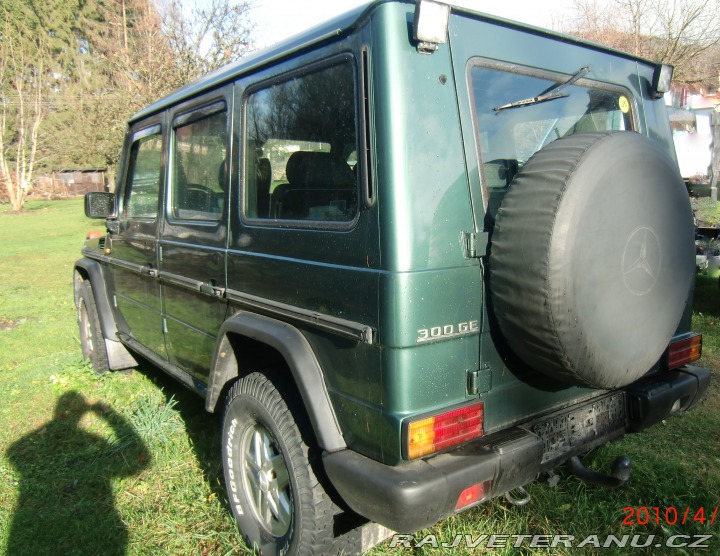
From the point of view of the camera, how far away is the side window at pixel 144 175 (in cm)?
360

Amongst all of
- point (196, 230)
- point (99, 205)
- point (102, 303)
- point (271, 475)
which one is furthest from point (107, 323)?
point (271, 475)

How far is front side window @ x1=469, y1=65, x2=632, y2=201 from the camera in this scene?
6.78 feet

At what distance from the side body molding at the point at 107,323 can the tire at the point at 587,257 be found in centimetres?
349

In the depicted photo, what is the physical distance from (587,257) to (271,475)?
1560mm

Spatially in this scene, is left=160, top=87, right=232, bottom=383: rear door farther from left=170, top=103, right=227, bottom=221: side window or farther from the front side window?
the front side window

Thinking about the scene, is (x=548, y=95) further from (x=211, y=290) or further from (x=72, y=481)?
(x=72, y=481)

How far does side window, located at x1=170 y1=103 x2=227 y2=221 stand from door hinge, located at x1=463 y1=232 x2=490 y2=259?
53.2 inches

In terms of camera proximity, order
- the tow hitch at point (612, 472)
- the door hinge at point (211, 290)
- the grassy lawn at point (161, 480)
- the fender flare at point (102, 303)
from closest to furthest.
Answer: the tow hitch at point (612, 472)
the grassy lawn at point (161, 480)
the door hinge at point (211, 290)
the fender flare at point (102, 303)

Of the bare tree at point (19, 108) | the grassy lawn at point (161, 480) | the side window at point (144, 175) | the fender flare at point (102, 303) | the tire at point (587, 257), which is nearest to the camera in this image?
the tire at point (587, 257)

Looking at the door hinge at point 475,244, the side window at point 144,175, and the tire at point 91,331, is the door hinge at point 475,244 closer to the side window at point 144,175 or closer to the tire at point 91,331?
the side window at point 144,175

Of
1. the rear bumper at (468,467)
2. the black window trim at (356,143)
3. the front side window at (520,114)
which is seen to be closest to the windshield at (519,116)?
the front side window at (520,114)

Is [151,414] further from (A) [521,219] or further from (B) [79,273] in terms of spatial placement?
(A) [521,219]

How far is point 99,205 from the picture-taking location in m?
4.15
